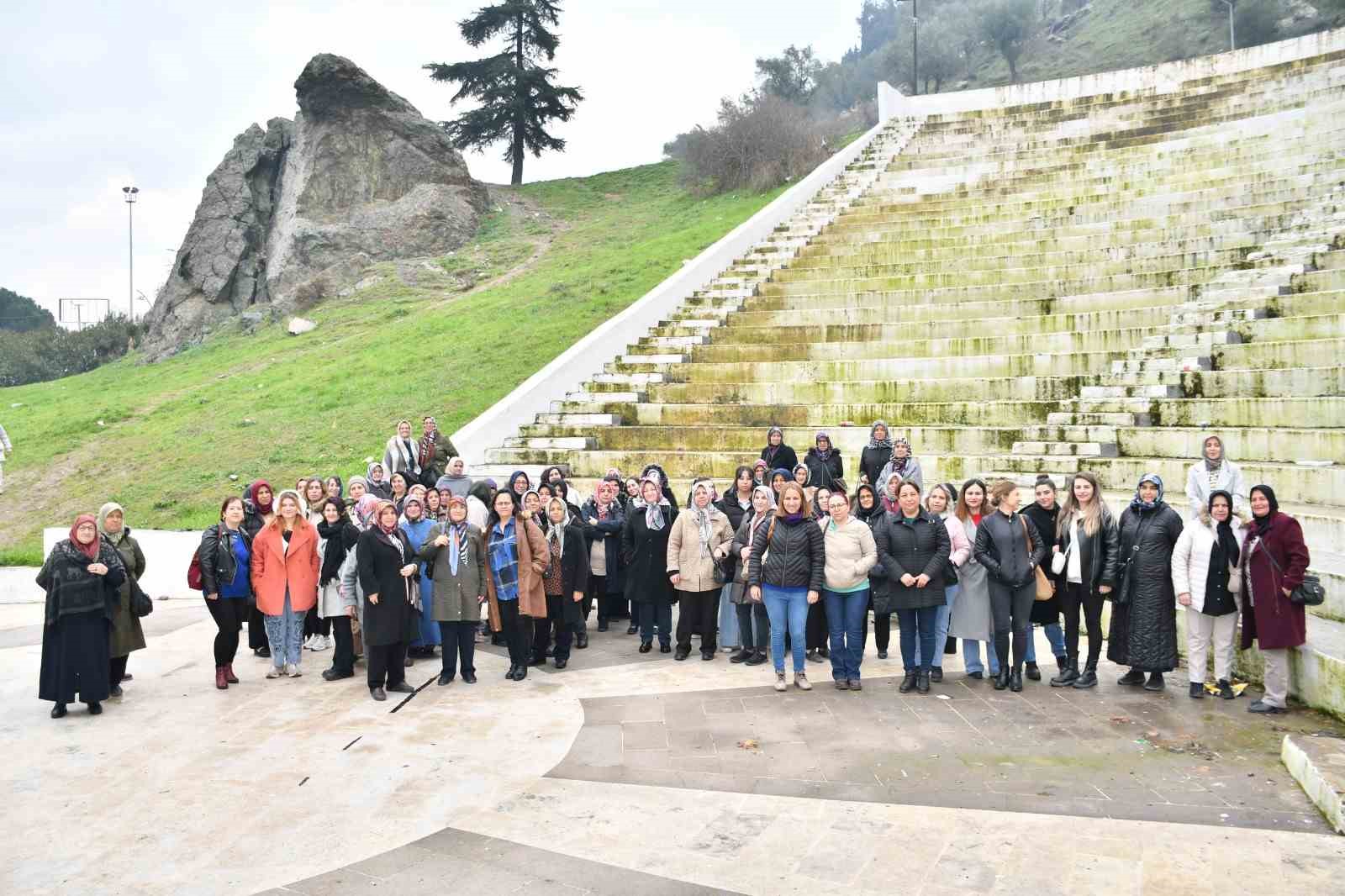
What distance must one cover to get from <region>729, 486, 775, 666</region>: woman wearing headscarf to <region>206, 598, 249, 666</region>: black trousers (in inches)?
156

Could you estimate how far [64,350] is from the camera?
111ft

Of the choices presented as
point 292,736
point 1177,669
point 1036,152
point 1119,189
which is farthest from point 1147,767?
point 1036,152

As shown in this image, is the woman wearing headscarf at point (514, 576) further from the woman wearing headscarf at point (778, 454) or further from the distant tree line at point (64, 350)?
the distant tree line at point (64, 350)

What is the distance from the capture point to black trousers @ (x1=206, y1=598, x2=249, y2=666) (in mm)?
7590

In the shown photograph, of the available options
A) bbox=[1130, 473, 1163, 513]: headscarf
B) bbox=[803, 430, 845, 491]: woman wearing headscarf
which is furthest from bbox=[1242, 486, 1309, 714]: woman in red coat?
→ bbox=[803, 430, 845, 491]: woman wearing headscarf

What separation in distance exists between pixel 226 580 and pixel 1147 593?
690cm

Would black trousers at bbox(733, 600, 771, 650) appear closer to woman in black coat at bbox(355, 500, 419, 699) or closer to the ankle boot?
the ankle boot

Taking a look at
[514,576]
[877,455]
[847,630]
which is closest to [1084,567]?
[847,630]

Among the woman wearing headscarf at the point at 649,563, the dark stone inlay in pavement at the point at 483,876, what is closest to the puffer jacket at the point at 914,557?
the woman wearing headscarf at the point at 649,563

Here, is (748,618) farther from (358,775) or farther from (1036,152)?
(1036,152)

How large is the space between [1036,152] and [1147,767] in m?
18.5

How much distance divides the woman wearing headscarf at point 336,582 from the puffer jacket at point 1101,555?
5509mm

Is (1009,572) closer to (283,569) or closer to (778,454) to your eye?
(778,454)

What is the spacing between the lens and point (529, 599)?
7586 millimetres
